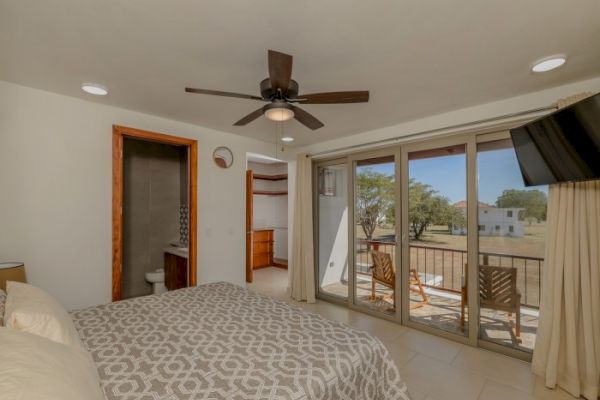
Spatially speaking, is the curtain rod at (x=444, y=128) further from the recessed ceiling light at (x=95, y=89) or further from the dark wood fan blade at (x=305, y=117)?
the recessed ceiling light at (x=95, y=89)

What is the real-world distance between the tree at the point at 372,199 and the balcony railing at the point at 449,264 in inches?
10.4

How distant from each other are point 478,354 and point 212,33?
346cm

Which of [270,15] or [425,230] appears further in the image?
[425,230]

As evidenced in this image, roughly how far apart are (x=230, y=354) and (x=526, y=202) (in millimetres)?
2839

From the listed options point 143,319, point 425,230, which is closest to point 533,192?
point 425,230

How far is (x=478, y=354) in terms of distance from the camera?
264 cm

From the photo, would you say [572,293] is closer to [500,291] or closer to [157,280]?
[500,291]

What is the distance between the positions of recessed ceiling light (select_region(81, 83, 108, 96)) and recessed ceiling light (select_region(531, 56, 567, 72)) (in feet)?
10.9

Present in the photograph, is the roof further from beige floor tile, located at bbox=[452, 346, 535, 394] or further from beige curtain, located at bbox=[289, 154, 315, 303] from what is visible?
beige curtain, located at bbox=[289, 154, 315, 303]

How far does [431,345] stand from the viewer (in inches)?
111

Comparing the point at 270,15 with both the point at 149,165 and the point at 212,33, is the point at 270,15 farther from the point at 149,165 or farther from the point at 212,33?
the point at 149,165

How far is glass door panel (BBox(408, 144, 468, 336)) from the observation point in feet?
9.66

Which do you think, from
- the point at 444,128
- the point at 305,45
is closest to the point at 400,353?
the point at 444,128

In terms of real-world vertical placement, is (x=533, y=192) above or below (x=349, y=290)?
above
